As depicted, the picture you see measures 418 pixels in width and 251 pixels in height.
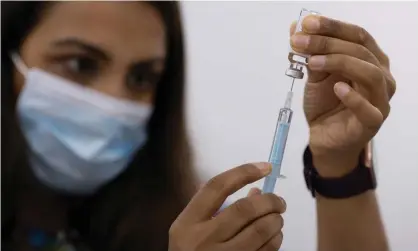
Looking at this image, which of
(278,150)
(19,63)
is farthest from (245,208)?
(19,63)

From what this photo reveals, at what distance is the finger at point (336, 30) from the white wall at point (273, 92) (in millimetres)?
184

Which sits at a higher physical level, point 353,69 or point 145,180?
point 353,69

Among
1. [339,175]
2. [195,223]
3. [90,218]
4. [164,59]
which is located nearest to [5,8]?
[164,59]

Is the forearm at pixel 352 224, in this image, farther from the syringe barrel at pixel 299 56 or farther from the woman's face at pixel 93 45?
the woman's face at pixel 93 45

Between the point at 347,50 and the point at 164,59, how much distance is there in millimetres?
327

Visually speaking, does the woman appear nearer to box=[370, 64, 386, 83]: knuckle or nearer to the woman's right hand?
box=[370, 64, 386, 83]: knuckle

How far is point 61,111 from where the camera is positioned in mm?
831

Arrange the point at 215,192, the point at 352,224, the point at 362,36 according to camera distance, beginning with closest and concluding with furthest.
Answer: the point at 215,192 < the point at 362,36 < the point at 352,224

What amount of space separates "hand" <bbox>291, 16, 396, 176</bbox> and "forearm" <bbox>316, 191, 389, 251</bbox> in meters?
0.07

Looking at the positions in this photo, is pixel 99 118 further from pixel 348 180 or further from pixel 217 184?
pixel 348 180

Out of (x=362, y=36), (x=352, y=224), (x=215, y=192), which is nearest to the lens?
(x=215, y=192)

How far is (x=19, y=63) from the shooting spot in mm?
844

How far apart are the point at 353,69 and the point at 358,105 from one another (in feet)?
0.17

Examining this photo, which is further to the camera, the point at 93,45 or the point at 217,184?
the point at 93,45
